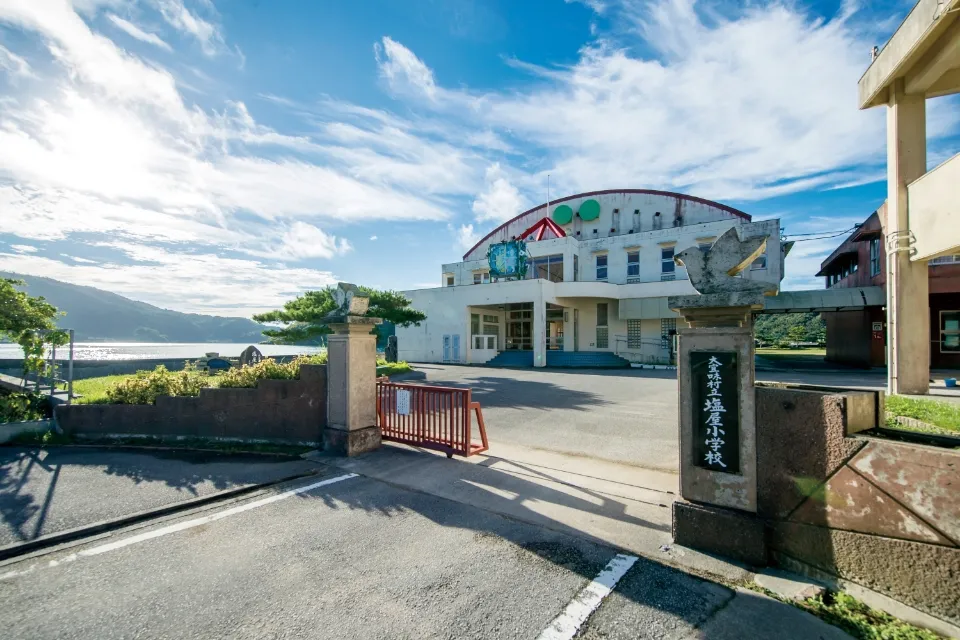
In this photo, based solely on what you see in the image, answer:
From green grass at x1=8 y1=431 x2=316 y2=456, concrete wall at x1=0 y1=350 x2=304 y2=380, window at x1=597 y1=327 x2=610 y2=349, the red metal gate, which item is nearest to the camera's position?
the red metal gate

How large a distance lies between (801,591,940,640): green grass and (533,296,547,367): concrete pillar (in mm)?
21173

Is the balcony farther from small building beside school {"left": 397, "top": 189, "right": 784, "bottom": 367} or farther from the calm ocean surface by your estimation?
the calm ocean surface

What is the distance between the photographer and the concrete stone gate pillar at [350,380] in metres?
7.03

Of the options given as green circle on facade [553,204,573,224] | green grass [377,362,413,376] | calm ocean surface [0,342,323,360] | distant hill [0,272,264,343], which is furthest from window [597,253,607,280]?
distant hill [0,272,264,343]

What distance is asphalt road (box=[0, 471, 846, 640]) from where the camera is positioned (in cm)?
292

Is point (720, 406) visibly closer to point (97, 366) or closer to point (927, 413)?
point (927, 413)

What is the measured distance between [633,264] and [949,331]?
15.5 m

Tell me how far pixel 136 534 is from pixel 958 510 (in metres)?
7.19

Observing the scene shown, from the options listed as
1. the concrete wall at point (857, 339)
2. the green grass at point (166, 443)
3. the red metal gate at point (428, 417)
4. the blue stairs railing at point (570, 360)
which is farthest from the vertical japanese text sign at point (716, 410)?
the concrete wall at point (857, 339)

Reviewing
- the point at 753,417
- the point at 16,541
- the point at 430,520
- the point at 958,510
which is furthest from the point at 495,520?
the point at 16,541

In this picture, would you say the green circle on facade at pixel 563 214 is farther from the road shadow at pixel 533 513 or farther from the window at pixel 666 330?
the road shadow at pixel 533 513

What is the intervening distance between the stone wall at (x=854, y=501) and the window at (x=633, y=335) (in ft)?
78.5

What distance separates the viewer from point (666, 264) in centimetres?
2664

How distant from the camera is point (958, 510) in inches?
111
